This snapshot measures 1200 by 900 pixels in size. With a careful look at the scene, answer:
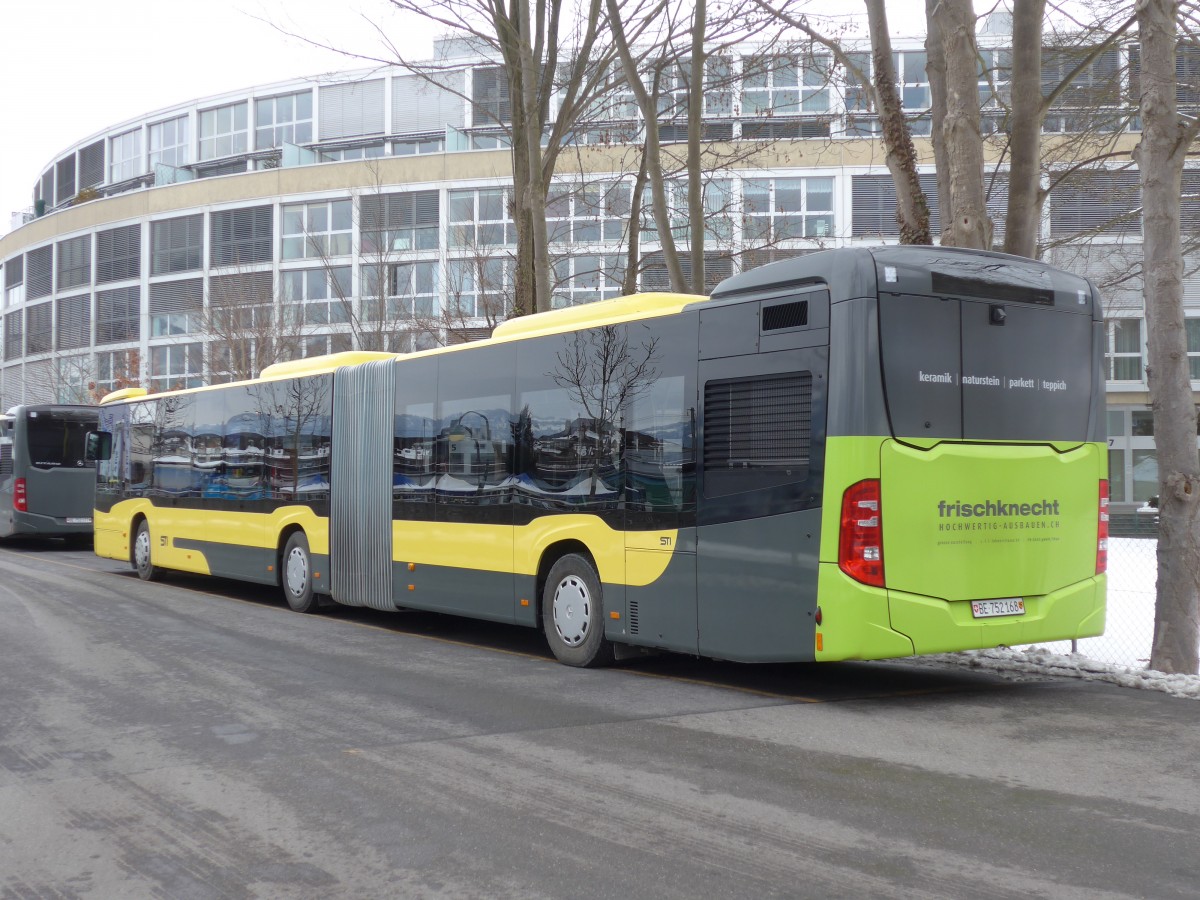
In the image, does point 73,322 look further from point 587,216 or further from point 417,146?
point 587,216

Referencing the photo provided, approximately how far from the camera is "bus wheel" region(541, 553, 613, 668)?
397 inches

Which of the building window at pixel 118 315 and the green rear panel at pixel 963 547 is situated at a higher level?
the building window at pixel 118 315

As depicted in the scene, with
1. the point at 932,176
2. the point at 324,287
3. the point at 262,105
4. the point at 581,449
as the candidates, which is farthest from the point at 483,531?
the point at 262,105

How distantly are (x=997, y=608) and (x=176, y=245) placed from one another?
49739 mm

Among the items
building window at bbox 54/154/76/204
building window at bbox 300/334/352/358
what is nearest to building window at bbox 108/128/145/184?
building window at bbox 54/154/76/204

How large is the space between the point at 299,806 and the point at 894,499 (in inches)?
167

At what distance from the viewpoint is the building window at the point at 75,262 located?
56844mm

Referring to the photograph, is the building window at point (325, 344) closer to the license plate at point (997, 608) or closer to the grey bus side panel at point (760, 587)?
the grey bus side panel at point (760, 587)

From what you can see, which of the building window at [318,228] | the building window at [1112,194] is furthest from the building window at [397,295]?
the building window at [1112,194]

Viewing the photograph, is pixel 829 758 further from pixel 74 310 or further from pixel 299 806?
pixel 74 310

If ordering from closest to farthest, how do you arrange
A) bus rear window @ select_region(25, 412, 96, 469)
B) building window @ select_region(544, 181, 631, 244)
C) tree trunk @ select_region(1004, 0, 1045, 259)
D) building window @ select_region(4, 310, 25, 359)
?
tree trunk @ select_region(1004, 0, 1045, 259), building window @ select_region(544, 181, 631, 244), bus rear window @ select_region(25, 412, 96, 469), building window @ select_region(4, 310, 25, 359)

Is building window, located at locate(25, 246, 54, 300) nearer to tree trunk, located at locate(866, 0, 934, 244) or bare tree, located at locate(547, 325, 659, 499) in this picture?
tree trunk, located at locate(866, 0, 934, 244)

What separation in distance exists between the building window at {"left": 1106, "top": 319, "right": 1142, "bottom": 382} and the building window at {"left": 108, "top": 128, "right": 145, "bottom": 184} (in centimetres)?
4378

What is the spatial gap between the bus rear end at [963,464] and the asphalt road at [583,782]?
620 mm
